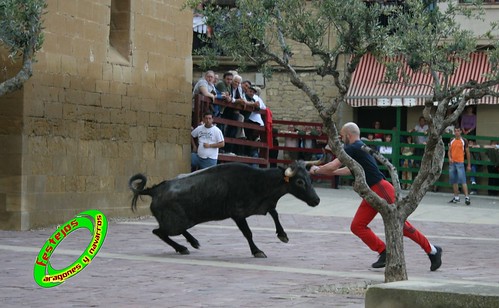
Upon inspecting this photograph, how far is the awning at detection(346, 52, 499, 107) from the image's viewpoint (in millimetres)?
32344

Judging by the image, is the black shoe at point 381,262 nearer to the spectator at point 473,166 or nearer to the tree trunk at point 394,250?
the tree trunk at point 394,250

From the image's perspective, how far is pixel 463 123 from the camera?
31672 millimetres

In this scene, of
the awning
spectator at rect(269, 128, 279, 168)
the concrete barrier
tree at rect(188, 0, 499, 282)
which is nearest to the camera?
the concrete barrier

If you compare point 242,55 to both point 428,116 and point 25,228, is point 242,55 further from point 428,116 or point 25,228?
point 25,228

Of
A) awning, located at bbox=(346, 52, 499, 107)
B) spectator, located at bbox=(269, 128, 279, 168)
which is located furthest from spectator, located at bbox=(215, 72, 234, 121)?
awning, located at bbox=(346, 52, 499, 107)

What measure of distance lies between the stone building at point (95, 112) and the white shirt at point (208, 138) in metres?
0.38

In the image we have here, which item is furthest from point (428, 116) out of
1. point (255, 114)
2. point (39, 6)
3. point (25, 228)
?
point (255, 114)

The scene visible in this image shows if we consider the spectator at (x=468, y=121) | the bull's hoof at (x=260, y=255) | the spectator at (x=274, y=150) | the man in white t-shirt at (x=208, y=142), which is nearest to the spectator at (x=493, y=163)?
the spectator at (x=468, y=121)

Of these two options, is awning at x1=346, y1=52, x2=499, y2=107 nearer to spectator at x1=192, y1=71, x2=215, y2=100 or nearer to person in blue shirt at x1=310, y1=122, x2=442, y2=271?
spectator at x1=192, y1=71, x2=215, y2=100

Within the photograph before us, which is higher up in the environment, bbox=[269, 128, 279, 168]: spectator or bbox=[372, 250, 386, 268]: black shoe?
bbox=[269, 128, 279, 168]: spectator

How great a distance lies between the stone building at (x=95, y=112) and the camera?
1797 cm

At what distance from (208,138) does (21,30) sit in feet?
29.6

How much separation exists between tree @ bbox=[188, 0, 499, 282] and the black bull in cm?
184

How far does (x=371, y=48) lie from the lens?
41.1ft
